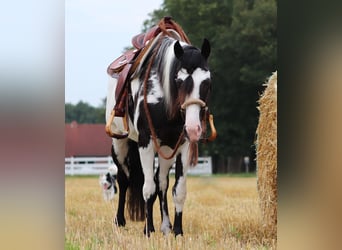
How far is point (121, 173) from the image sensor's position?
310cm

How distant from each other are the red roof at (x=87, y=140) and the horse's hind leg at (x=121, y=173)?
51 millimetres

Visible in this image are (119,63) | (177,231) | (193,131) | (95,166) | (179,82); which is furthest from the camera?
(95,166)

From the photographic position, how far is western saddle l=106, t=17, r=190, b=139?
2.60 m

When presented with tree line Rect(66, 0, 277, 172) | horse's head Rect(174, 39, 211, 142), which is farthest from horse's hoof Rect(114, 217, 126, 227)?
Result: horse's head Rect(174, 39, 211, 142)

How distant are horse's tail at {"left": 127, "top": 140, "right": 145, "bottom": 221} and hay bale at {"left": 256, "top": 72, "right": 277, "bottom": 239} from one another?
0.65 meters

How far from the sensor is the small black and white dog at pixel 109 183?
125 inches

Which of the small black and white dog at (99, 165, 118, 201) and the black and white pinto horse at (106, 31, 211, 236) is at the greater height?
the black and white pinto horse at (106, 31, 211, 236)

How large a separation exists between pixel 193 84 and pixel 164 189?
640 millimetres

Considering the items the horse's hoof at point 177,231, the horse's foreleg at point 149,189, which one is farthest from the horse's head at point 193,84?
the horse's hoof at point 177,231

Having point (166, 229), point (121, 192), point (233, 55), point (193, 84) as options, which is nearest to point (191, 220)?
point (166, 229)

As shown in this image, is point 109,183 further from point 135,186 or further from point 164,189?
point 164,189

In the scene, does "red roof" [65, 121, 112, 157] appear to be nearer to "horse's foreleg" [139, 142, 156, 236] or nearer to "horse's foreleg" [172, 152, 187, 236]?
"horse's foreleg" [139, 142, 156, 236]
